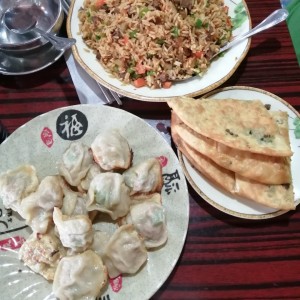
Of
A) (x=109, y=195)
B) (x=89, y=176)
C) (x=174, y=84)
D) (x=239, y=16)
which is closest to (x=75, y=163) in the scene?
(x=89, y=176)

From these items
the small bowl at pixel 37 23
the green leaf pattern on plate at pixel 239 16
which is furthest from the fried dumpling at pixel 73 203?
the green leaf pattern on plate at pixel 239 16

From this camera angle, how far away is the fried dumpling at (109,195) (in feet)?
5.81

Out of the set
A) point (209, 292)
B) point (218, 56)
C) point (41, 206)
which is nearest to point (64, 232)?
point (41, 206)

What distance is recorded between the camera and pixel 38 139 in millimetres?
1894

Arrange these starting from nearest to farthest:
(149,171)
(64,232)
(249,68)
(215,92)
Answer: (64,232), (149,171), (215,92), (249,68)

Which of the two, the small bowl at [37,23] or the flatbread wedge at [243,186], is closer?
the flatbread wedge at [243,186]

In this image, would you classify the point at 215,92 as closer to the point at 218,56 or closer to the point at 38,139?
the point at 218,56

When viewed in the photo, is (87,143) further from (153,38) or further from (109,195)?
(153,38)

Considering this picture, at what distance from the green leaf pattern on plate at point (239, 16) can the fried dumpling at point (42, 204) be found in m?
1.31

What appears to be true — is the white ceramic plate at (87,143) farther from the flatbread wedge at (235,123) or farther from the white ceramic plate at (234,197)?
the flatbread wedge at (235,123)

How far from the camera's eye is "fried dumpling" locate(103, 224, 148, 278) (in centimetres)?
167

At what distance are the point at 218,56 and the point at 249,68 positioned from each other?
0.23 metres

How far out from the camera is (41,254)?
1655 mm

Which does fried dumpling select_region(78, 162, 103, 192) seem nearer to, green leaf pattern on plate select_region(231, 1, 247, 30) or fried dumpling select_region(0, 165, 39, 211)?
fried dumpling select_region(0, 165, 39, 211)
